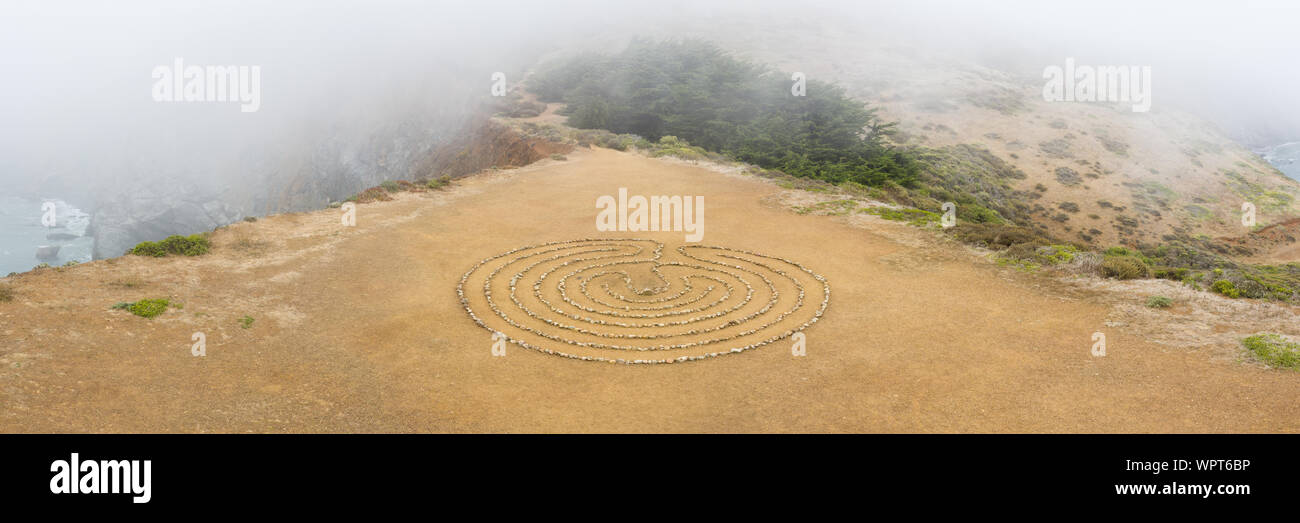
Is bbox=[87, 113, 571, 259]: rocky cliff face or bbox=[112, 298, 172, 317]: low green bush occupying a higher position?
bbox=[87, 113, 571, 259]: rocky cliff face

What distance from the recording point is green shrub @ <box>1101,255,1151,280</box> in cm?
2144

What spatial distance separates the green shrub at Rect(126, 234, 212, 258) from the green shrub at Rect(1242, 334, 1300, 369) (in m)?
29.1

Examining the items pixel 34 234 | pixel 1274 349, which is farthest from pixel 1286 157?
pixel 34 234

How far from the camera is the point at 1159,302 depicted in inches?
760

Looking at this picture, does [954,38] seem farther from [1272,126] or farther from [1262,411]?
[1262,411]

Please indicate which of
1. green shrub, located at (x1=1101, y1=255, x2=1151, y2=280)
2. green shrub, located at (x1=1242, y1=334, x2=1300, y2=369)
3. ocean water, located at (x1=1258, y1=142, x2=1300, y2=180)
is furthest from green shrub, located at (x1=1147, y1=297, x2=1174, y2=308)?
ocean water, located at (x1=1258, y1=142, x2=1300, y2=180)

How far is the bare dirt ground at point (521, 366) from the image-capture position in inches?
551

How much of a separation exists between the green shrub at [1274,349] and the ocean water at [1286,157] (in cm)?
8230

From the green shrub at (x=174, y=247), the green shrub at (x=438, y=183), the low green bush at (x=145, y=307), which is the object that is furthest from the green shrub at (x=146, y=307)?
the green shrub at (x=438, y=183)

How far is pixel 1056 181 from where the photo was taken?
212ft

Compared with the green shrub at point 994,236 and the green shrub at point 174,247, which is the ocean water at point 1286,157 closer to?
the green shrub at point 994,236

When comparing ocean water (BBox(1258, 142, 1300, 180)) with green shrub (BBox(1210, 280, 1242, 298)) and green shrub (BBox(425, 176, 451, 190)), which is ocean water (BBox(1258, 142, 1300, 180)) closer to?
green shrub (BBox(1210, 280, 1242, 298))

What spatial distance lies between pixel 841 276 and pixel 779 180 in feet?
45.4
